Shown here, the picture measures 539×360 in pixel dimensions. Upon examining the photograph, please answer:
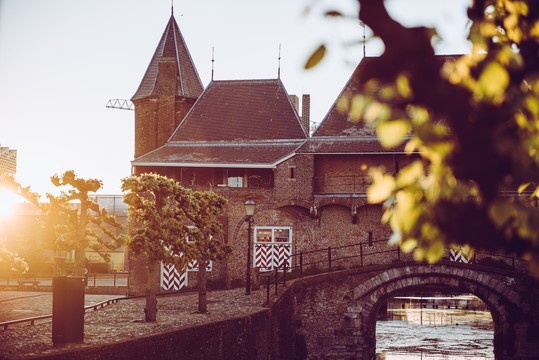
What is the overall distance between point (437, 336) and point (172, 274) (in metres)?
11.7

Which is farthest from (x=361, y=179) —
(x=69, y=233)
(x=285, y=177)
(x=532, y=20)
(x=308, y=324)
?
(x=532, y=20)

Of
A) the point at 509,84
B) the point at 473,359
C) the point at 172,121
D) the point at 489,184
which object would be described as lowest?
the point at 473,359

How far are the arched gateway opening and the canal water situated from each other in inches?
91.6

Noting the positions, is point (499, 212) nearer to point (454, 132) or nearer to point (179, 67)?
point (454, 132)

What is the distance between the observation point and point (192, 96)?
123 feet

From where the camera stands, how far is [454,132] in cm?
389

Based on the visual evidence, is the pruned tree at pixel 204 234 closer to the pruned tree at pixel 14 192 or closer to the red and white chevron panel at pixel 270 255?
the pruned tree at pixel 14 192

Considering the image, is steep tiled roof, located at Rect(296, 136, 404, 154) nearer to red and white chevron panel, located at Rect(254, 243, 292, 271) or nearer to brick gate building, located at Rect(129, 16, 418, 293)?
brick gate building, located at Rect(129, 16, 418, 293)

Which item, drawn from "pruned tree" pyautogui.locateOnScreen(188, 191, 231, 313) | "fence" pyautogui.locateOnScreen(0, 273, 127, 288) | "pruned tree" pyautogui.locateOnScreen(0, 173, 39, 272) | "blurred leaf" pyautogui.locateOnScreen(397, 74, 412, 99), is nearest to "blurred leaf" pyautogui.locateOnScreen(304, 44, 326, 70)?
"blurred leaf" pyautogui.locateOnScreen(397, 74, 412, 99)

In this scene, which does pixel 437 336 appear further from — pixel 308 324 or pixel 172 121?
pixel 172 121

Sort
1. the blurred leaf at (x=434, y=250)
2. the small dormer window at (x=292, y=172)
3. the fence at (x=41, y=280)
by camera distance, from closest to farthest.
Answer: the blurred leaf at (x=434, y=250), the small dormer window at (x=292, y=172), the fence at (x=41, y=280)

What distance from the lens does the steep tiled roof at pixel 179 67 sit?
1479 inches

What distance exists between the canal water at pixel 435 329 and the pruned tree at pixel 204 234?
8.51 m

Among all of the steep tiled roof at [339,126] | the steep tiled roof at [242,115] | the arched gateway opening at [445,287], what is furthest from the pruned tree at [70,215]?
the steep tiled roof at [242,115]
